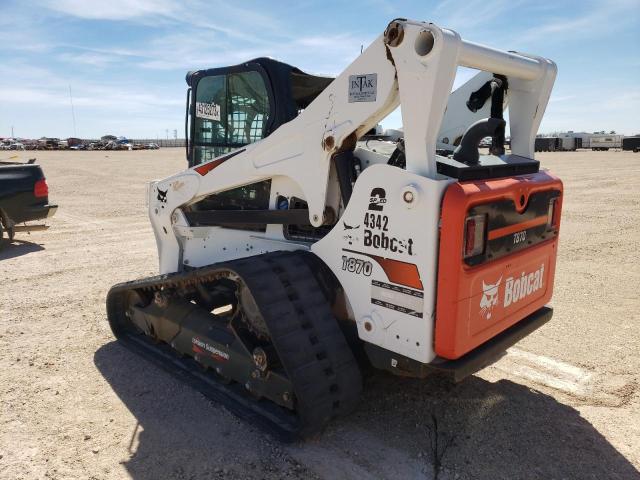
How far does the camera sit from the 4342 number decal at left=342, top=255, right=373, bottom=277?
3.23m

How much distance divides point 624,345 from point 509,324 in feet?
6.96

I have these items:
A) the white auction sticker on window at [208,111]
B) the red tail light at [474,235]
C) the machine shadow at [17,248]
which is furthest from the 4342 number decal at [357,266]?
the machine shadow at [17,248]

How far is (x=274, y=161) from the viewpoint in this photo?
153 inches

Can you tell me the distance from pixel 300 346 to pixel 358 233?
0.78 m

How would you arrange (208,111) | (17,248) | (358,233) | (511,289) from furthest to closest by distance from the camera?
(17,248) < (208,111) < (511,289) < (358,233)

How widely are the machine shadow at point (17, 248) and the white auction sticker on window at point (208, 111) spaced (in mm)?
5293

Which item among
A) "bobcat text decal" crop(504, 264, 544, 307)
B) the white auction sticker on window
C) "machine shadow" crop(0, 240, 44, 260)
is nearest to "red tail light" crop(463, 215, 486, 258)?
"bobcat text decal" crop(504, 264, 544, 307)

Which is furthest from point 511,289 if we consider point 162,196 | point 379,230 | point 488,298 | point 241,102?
point 162,196

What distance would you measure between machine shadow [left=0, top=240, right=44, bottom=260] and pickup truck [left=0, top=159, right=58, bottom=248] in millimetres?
179

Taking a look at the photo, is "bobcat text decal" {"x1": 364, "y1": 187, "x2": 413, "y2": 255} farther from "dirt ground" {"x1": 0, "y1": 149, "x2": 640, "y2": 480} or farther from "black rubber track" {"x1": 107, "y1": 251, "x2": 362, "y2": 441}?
"dirt ground" {"x1": 0, "y1": 149, "x2": 640, "y2": 480}

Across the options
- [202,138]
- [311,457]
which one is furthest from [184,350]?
[202,138]

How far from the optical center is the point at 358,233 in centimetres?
326

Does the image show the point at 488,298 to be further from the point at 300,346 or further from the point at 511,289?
the point at 300,346

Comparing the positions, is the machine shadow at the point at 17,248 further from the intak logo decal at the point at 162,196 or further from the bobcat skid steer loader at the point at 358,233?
the bobcat skid steer loader at the point at 358,233
